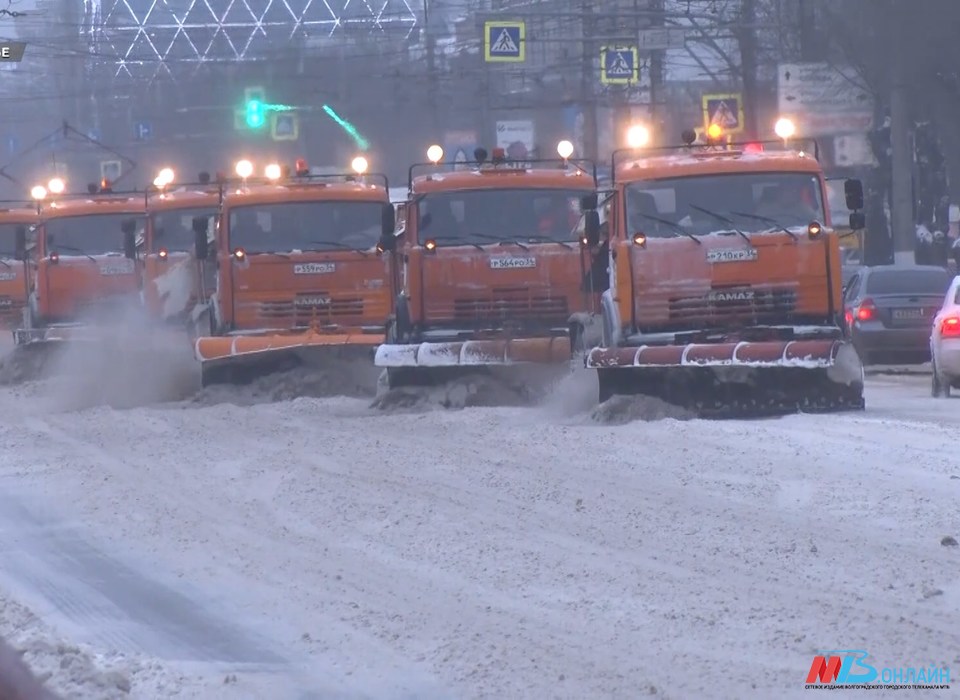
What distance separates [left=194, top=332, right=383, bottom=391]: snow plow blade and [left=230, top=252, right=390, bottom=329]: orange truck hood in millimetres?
355

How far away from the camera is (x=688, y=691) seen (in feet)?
19.6

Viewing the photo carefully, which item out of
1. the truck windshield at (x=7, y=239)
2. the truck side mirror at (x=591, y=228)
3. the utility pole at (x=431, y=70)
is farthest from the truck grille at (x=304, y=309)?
the utility pole at (x=431, y=70)

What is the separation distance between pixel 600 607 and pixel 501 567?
39.6 inches

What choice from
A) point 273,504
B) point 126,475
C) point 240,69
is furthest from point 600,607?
point 240,69

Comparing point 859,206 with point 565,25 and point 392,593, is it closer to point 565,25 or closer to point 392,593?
point 392,593

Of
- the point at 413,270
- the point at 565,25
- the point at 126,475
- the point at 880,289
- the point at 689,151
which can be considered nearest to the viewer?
the point at 126,475

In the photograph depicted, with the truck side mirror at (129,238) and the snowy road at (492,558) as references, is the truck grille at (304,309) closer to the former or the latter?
the truck side mirror at (129,238)

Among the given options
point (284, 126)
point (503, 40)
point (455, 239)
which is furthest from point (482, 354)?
point (284, 126)

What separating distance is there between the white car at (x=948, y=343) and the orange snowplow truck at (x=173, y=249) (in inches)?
350

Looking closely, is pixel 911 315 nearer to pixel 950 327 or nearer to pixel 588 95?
pixel 950 327

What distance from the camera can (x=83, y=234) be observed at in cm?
2352

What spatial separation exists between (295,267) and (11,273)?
29.8ft

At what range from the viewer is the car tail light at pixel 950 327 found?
1653 cm

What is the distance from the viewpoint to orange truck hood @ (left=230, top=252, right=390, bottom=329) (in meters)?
18.4
